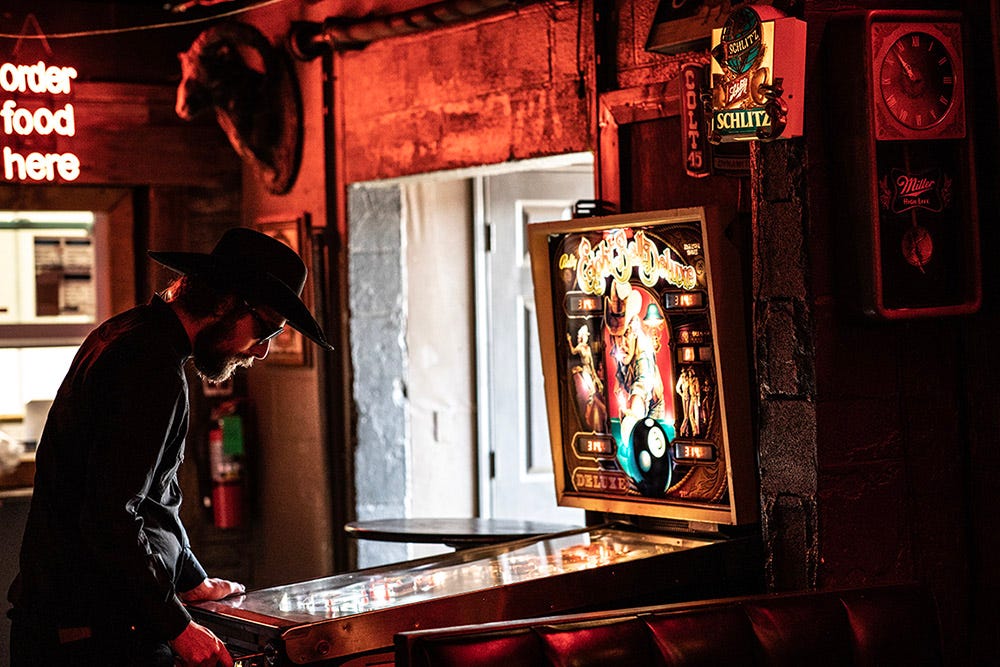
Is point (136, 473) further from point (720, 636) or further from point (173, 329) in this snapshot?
point (720, 636)

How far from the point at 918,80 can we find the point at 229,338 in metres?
1.90

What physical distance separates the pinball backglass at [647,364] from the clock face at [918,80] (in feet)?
1.95

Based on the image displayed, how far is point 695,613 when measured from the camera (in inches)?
118

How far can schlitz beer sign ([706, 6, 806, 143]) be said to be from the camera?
3.46 m

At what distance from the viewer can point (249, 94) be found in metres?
6.48

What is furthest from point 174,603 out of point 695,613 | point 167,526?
point 695,613

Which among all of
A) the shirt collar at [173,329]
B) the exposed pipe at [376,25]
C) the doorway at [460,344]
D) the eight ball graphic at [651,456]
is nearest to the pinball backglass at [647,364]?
the eight ball graphic at [651,456]

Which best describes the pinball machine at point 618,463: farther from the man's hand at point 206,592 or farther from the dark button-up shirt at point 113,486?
the dark button-up shirt at point 113,486

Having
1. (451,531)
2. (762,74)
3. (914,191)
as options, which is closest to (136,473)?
(762,74)

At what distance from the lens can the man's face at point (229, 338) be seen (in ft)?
11.0

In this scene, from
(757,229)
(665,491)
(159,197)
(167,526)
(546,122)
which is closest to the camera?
(167,526)

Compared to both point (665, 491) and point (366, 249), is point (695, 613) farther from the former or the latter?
point (366, 249)

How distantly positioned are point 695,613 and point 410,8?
3.47 meters

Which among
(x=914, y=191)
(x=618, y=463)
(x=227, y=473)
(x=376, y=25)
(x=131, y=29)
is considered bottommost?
(x=227, y=473)
